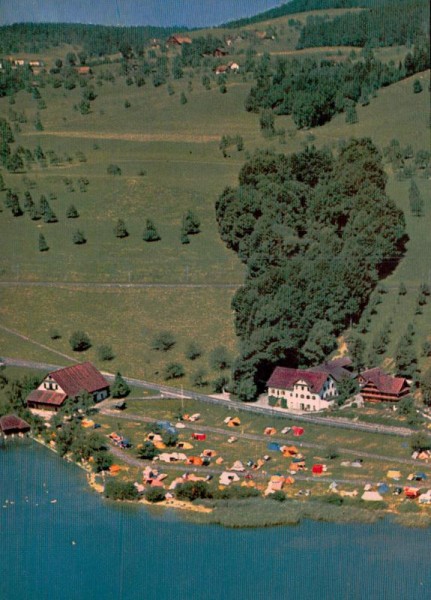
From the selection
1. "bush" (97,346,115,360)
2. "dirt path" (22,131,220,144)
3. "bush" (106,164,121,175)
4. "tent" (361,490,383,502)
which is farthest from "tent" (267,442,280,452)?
"dirt path" (22,131,220,144)

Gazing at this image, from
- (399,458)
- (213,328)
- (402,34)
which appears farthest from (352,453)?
(402,34)

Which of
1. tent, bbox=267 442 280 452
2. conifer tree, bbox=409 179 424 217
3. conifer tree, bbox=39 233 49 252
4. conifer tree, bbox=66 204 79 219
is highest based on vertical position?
conifer tree, bbox=409 179 424 217

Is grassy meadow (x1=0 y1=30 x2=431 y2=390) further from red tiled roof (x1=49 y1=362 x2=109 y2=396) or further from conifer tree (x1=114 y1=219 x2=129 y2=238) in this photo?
red tiled roof (x1=49 y1=362 x2=109 y2=396)

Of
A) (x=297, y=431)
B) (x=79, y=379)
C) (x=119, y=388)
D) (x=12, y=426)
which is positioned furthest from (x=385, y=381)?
(x=12, y=426)

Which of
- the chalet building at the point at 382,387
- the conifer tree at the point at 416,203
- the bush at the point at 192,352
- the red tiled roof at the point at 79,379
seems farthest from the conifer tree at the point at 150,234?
the chalet building at the point at 382,387

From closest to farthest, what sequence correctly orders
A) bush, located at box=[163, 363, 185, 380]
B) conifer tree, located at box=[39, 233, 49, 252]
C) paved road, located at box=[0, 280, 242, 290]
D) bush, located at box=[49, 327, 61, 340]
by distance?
bush, located at box=[163, 363, 185, 380]
bush, located at box=[49, 327, 61, 340]
paved road, located at box=[0, 280, 242, 290]
conifer tree, located at box=[39, 233, 49, 252]

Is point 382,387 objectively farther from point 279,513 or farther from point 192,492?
point 192,492
